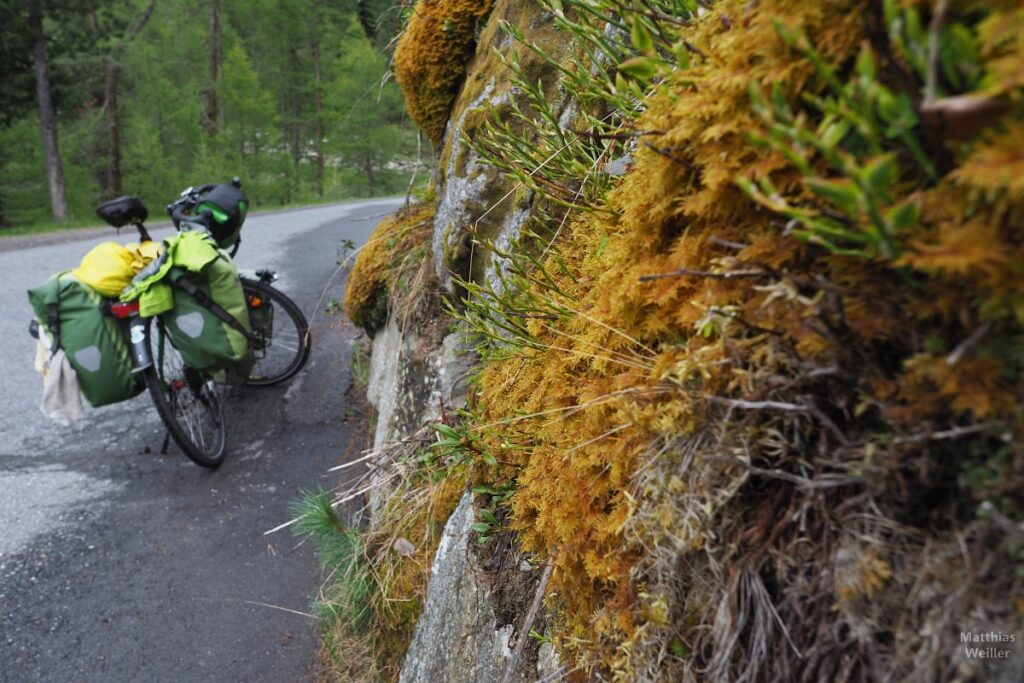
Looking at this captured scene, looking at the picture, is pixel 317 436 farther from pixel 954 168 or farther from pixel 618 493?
pixel 954 168

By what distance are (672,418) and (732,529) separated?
0.62 ft

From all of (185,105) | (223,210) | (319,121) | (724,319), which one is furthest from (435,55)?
(319,121)

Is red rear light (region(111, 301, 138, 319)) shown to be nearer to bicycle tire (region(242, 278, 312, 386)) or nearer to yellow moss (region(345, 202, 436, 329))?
bicycle tire (region(242, 278, 312, 386))

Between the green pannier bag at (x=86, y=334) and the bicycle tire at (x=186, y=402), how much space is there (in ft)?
0.59

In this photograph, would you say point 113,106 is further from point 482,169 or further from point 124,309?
point 482,169

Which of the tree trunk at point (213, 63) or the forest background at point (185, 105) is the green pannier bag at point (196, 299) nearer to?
the forest background at point (185, 105)

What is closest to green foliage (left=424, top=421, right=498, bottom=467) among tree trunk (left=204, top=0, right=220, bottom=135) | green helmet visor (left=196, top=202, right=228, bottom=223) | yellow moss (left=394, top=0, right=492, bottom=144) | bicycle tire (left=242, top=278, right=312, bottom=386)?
yellow moss (left=394, top=0, right=492, bottom=144)

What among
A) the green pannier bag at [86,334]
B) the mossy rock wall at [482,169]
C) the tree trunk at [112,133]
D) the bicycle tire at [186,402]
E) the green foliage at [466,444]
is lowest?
the tree trunk at [112,133]

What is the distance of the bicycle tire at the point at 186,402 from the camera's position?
14.2 ft

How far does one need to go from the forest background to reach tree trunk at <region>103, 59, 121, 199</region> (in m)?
0.05

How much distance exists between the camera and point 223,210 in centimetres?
545

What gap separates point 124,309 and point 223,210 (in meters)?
1.55

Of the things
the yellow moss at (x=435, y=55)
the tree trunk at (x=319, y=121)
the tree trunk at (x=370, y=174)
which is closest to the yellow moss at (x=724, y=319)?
the yellow moss at (x=435, y=55)

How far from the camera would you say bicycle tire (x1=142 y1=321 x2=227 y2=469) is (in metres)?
4.34
